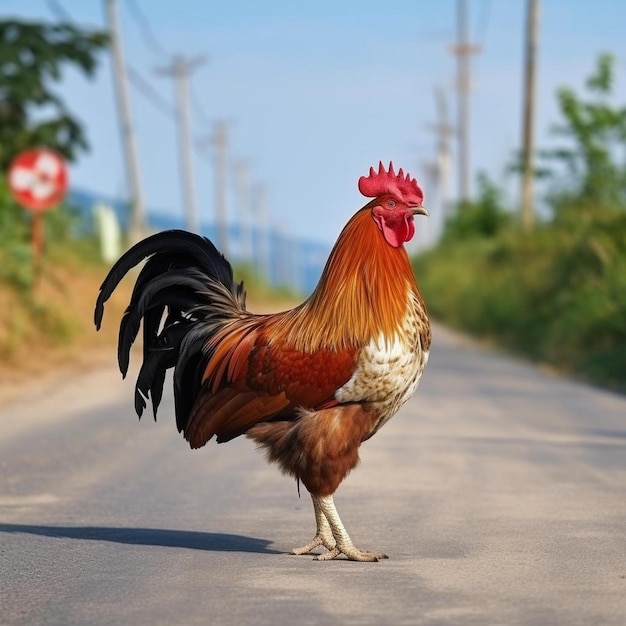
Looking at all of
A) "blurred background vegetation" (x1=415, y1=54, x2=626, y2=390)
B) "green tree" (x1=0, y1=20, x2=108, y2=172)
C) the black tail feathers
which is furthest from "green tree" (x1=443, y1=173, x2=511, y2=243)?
the black tail feathers

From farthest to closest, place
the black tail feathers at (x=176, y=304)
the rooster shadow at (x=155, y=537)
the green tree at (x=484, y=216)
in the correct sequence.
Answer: the green tree at (x=484, y=216) < the black tail feathers at (x=176, y=304) < the rooster shadow at (x=155, y=537)

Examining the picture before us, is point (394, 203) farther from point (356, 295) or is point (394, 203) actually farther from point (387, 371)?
point (387, 371)

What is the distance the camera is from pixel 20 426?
14.2 meters

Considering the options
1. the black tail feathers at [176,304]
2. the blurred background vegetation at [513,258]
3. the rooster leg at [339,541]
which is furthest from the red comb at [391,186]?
the blurred background vegetation at [513,258]

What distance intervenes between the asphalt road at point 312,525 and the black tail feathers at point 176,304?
2.99 feet

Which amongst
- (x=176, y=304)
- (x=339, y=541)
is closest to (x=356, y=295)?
(x=339, y=541)

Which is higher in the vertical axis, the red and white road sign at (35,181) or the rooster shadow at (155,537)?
the red and white road sign at (35,181)

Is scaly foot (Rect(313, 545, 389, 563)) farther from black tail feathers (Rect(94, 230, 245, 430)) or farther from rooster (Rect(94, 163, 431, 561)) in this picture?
black tail feathers (Rect(94, 230, 245, 430))

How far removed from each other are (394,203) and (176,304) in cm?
148

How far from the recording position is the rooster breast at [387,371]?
22.5 feet

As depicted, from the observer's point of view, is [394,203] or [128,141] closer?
[394,203]

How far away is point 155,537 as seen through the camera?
26.2ft

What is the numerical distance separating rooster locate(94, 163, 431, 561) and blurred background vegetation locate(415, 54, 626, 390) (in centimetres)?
1250

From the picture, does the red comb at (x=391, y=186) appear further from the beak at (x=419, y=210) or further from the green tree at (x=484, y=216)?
the green tree at (x=484, y=216)
